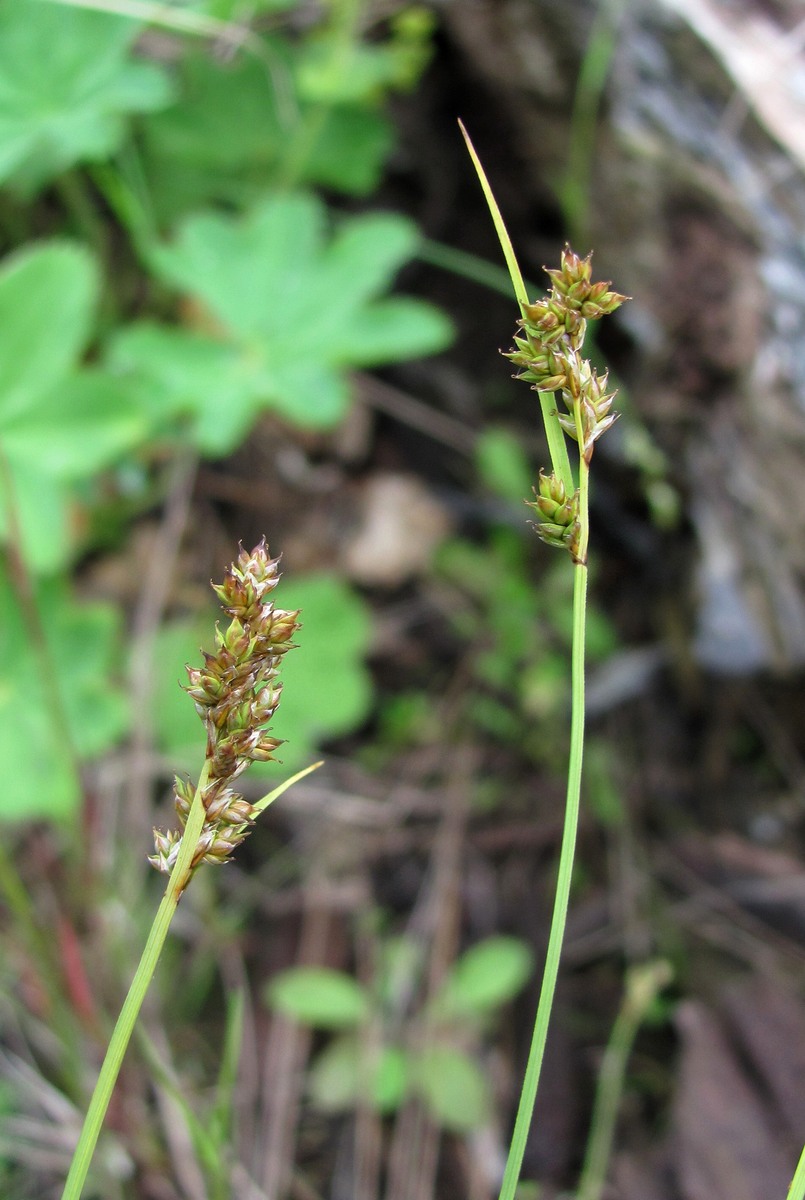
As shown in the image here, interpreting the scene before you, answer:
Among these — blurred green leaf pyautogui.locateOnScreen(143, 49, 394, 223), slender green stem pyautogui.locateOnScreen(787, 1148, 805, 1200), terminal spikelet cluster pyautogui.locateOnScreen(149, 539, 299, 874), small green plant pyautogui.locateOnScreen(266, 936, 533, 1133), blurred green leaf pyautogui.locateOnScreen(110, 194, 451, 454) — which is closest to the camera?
terminal spikelet cluster pyautogui.locateOnScreen(149, 539, 299, 874)

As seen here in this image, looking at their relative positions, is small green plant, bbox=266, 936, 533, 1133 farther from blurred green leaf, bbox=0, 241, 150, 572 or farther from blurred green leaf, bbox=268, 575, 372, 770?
blurred green leaf, bbox=0, 241, 150, 572

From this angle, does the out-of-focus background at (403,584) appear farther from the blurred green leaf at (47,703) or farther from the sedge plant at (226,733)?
the sedge plant at (226,733)

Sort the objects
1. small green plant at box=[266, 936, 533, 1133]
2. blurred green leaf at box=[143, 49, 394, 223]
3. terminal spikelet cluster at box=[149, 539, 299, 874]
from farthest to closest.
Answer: blurred green leaf at box=[143, 49, 394, 223]
small green plant at box=[266, 936, 533, 1133]
terminal spikelet cluster at box=[149, 539, 299, 874]

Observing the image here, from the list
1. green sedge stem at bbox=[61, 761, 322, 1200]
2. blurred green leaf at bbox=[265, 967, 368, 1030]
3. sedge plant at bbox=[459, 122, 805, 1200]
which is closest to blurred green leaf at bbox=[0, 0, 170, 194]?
sedge plant at bbox=[459, 122, 805, 1200]

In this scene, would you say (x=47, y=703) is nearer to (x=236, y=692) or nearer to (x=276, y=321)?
(x=276, y=321)

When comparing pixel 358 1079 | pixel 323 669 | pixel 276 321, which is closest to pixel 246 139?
pixel 276 321

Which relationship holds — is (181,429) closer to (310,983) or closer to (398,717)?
(398,717)
